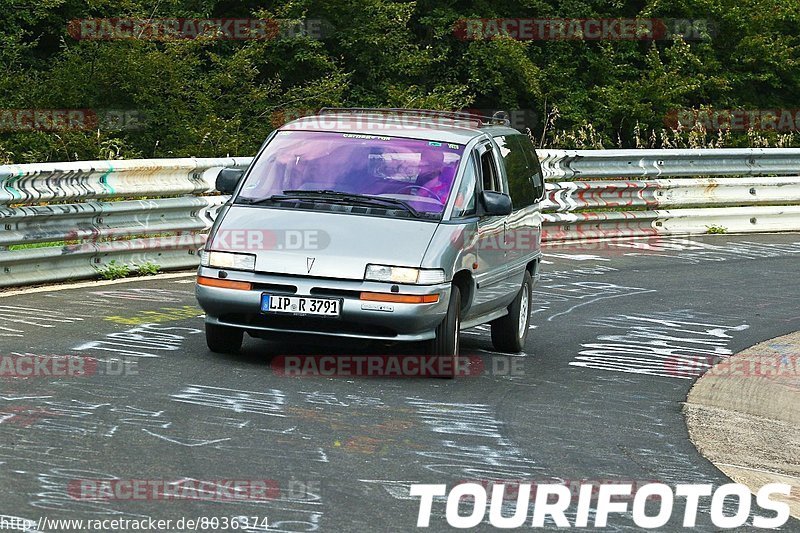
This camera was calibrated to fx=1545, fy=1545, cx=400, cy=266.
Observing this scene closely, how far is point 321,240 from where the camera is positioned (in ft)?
31.9

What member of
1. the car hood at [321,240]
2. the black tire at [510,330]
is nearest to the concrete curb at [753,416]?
the black tire at [510,330]

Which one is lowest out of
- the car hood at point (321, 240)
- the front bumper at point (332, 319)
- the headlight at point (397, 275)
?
the front bumper at point (332, 319)

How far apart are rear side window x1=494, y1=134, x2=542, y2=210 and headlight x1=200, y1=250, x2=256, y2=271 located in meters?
2.71

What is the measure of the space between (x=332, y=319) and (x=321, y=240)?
0.52 metres

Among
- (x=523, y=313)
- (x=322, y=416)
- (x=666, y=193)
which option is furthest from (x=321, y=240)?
(x=666, y=193)

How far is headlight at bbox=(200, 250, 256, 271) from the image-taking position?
9756mm

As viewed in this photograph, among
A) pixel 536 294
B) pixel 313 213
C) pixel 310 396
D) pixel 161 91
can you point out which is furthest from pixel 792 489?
pixel 161 91

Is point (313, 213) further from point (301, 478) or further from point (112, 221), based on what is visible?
point (112, 221)

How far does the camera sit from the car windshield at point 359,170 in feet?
33.8

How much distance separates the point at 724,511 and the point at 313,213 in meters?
4.15

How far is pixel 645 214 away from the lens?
21375 millimetres

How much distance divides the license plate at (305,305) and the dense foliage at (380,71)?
1347cm

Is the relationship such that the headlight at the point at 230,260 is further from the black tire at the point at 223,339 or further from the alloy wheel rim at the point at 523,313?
the alloy wheel rim at the point at 523,313

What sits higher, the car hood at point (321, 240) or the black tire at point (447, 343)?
the car hood at point (321, 240)
